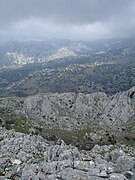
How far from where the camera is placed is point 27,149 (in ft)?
315

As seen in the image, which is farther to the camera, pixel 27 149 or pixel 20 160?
pixel 27 149

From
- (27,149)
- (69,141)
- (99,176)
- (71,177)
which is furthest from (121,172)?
(69,141)

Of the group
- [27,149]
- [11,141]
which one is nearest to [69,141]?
[11,141]

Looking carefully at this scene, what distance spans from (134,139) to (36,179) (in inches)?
6121

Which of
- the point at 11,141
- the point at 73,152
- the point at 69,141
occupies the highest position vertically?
the point at 73,152

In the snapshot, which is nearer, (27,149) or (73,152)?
(73,152)

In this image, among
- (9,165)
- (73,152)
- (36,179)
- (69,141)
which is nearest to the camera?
(36,179)

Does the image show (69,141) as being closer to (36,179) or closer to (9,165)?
(9,165)

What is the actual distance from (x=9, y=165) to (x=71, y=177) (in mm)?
31144

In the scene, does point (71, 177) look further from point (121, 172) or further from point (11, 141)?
point (11, 141)

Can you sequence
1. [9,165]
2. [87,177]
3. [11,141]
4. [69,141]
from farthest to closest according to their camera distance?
[69,141], [11,141], [9,165], [87,177]

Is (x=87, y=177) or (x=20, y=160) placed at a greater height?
(x=87, y=177)

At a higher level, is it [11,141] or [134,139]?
[11,141]

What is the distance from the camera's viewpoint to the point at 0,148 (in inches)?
3991
